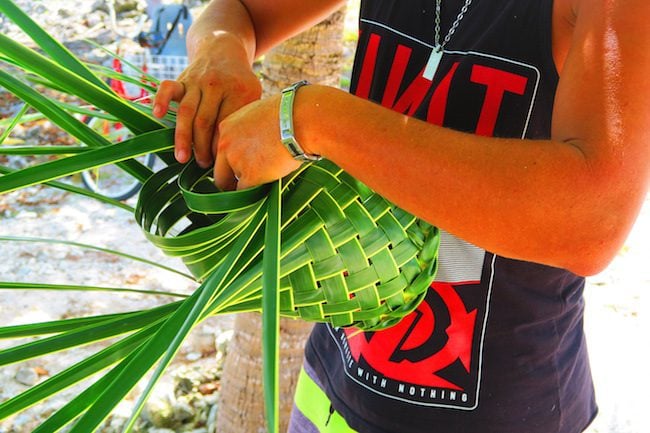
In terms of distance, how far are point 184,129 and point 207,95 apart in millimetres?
70

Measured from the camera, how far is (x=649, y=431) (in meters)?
2.30

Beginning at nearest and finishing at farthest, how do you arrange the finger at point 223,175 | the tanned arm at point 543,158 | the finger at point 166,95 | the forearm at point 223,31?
1. the tanned arm at point 543,158
2. the finger at point 223,175
3. the finger at point 166,95
4. the forearm at point 223,31

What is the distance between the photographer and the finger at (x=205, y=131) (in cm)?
84

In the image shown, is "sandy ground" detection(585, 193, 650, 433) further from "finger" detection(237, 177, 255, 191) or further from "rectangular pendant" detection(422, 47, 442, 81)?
"finger" detection(237, 177, 255, 191)

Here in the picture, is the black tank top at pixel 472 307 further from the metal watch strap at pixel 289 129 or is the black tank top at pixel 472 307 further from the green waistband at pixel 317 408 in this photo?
the metal watch strap at pixel 289 129

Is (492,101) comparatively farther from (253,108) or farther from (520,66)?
(253,108)

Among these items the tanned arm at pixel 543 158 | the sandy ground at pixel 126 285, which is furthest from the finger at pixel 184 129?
the sandy ground at pixel 126 285

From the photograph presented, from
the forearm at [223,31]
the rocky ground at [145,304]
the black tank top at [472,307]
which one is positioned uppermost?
the forearm at [223,31]

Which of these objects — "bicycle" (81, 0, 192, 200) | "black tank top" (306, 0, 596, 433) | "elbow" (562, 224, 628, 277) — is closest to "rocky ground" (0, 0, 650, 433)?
"bicycle" (81, 0, 192, 200)

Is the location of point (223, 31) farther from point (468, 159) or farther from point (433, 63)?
point (468, 159)

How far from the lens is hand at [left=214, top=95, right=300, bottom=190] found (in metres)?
0.72

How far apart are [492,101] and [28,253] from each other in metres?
2.81

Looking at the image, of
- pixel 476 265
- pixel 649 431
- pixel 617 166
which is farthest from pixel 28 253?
pixel 617 166

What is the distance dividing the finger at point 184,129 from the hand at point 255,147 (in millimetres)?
72
